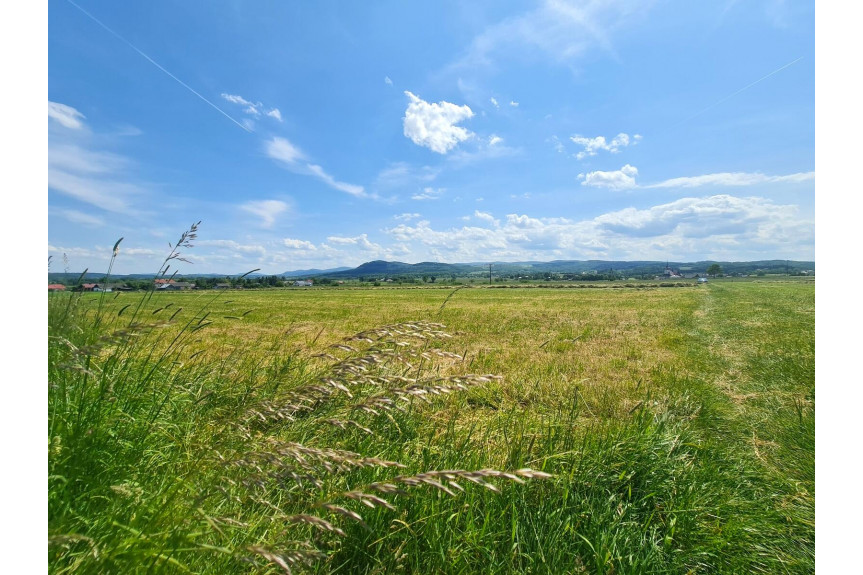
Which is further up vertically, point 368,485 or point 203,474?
point 368,485

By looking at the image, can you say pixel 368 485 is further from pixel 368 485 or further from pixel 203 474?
pixel 203 474

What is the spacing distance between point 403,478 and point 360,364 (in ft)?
3.48

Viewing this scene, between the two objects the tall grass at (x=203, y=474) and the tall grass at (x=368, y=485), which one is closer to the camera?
the tall grass at (x=203, y=474)

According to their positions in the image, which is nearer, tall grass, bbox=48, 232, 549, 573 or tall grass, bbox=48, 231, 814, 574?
tall grass, bbox=48, 232, 549, 573

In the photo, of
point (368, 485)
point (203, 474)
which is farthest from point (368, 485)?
point (203, 474)

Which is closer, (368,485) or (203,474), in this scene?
(368,485)

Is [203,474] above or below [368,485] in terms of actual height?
below

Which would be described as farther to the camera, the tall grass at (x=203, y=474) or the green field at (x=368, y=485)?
the green field at (x=368, y=485)

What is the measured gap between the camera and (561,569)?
199 cm

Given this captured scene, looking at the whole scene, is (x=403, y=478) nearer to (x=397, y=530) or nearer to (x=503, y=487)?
(x=397, y=530)

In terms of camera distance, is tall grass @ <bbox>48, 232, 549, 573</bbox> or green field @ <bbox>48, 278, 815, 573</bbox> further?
green field @ <bbox>48, 278, 815, 573</bbox>

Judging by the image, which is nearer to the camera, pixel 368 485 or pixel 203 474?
pixel 368 485
